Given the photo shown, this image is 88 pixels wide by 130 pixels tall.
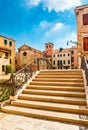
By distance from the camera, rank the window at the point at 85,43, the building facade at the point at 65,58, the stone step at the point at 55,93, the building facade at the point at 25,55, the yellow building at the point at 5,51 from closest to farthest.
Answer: the stone step at the point at 55,93 → the window at the point at 85,43 → the yellow building at the point at 5,51 → the building facade at the point at 25,55 → the building facade at the point at 65,58

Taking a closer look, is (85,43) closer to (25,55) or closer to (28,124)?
(28,124)

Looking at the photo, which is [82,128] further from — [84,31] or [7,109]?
[84,31]

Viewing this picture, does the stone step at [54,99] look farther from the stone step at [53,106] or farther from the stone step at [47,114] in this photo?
the stone step at [47,114]

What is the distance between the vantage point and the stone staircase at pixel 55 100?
16.4ft

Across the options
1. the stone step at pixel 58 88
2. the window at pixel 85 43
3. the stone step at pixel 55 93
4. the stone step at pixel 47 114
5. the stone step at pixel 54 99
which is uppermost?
the window at pixel 85 43

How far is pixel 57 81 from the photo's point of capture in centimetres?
767

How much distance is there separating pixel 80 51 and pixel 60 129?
1369cm

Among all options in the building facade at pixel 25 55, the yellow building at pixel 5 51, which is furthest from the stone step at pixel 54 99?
the building facade at pixel 25 55

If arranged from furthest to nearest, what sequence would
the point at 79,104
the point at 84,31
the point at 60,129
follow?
the point at 84,31 → the point at 79,104 → the point at 60,129

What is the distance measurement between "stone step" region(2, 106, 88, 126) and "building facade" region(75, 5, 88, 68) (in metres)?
12.6

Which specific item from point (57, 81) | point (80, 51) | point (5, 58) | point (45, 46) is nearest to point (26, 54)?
point (5, 58)

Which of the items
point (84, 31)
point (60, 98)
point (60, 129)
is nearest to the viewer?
point (60, 129)

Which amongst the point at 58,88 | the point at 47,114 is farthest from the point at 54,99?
the point at 47,114

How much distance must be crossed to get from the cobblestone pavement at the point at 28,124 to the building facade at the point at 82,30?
13.1 meters
